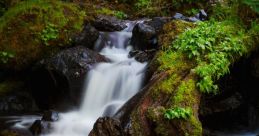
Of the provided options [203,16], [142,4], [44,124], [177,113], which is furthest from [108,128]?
[142,4]

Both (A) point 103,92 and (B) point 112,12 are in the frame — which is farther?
(B) point 112,12

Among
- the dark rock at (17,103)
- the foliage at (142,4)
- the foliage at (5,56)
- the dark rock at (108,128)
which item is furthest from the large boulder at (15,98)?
the foliage at (142,4)

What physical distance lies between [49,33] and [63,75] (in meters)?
1.11

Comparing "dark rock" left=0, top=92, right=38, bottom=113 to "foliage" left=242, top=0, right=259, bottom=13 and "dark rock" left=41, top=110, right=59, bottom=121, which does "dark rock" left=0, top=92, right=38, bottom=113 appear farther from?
"foliage" left=242, top=0, right=259, bottom=13

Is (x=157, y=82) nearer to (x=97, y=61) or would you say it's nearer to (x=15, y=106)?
(x=97, y=61)

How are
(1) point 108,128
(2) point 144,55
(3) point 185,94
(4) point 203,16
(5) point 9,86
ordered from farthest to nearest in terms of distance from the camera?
(4) point 203,16, (5) point 9,86, (2) point 144,55, (3) point 185,94, (1) point 108,128

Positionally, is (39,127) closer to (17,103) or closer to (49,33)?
(17,103)

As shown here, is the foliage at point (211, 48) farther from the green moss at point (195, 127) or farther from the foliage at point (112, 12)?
the foliage at point (112, 12)

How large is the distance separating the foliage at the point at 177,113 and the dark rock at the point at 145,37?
9.89 ft

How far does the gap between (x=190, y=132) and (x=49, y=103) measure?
3501 mm

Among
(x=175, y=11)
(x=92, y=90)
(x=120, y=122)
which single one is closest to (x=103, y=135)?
(x=120, y=122)

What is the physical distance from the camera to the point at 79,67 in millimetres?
7457

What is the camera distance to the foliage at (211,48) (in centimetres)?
578

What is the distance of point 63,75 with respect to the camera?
7391 mm
